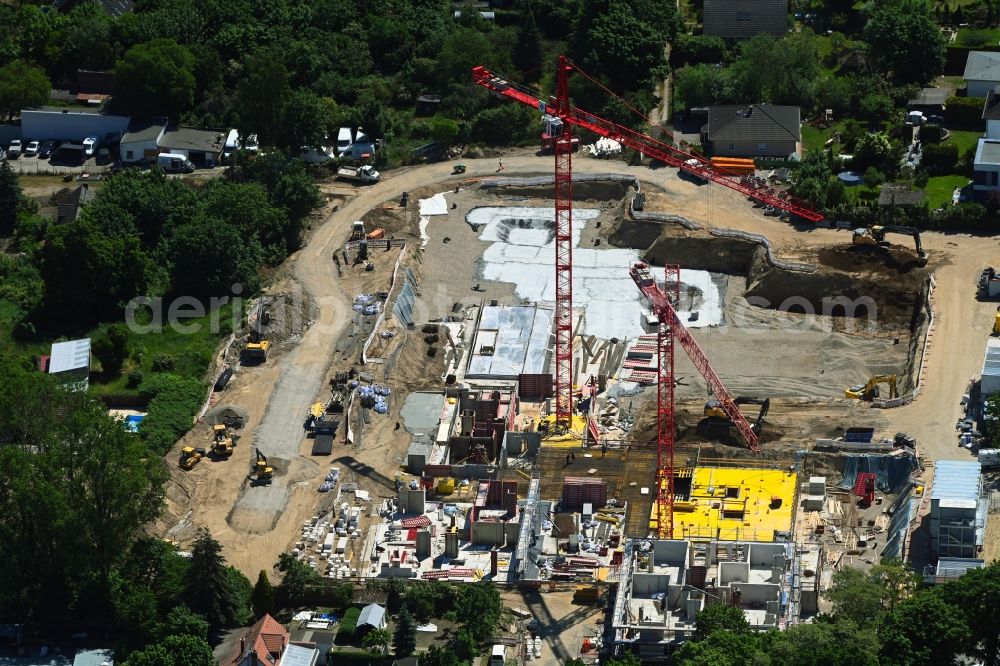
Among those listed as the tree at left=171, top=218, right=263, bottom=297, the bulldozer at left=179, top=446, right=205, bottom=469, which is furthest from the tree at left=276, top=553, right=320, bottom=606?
the tree at left=171, top=218, right=263, bottom=297

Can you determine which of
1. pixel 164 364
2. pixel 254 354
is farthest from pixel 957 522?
pixel 164 364

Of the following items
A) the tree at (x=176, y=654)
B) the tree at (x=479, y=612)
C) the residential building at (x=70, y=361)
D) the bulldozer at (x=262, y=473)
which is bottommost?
the tree at (x=176, y=654)

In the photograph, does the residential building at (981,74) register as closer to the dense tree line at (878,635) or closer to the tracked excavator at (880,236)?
the tracked excavator at (880,236)

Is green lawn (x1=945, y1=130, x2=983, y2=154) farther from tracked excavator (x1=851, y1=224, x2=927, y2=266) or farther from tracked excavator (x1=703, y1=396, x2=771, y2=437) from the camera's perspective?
tracked excavator (x1=703, y1=396, x2=771, y2=437)

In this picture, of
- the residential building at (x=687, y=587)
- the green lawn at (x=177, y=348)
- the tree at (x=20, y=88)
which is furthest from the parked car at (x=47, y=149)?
the residential building at (x=687, y=587)

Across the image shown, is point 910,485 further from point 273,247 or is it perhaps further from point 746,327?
point 273,247

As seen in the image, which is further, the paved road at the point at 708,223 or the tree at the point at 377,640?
the paved road at the point at 708,223
